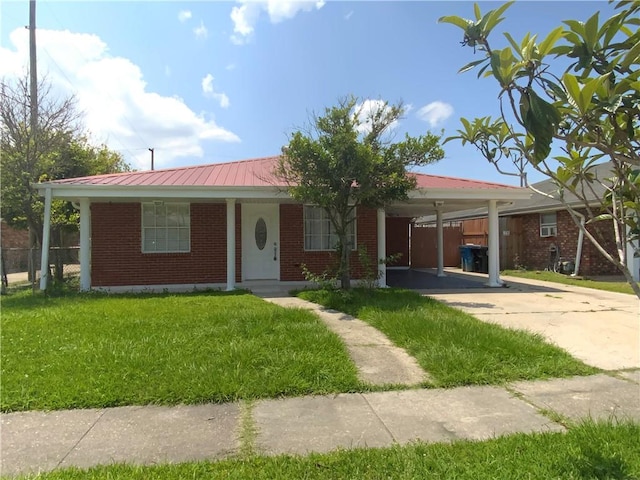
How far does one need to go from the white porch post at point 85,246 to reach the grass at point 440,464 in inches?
360

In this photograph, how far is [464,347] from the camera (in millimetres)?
5496

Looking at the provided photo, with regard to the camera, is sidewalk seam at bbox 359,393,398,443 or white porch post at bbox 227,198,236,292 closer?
sidewalk seam at bbox 359,393,398,443

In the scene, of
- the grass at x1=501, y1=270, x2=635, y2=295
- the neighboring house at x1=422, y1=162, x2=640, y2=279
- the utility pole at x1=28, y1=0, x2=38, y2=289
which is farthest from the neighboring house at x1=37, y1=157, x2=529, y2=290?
the neighboring house at x1=422, y1=162, x2=640, y2=279

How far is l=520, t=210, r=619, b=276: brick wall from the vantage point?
15.8 metres

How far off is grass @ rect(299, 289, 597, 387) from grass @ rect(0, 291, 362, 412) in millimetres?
1015

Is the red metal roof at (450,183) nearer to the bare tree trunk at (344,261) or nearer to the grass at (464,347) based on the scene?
the bare tree trunk at (344,261)

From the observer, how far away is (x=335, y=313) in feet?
26.9

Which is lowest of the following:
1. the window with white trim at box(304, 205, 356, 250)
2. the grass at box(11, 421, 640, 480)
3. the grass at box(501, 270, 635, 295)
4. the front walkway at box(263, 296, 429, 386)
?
the grass at box(11, 421, 640, 480)

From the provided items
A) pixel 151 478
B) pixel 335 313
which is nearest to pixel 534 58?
pixel 151 478

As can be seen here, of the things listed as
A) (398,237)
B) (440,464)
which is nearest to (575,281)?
(398,237)

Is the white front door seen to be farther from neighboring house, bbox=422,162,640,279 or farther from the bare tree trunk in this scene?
neighboring house, bbox=422,162,640,279

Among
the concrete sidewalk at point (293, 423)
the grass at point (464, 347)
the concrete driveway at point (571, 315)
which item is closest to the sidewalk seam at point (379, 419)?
the concrete sidewalk at point (293, 423)

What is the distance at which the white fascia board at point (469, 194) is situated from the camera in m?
11.4

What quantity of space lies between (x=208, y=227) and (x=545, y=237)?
46.3ft
